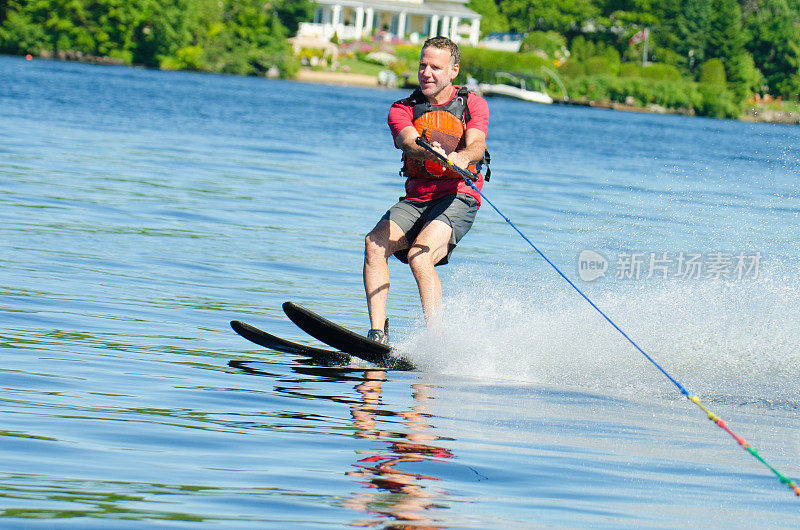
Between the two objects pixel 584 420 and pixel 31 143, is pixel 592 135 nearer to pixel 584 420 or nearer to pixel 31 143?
pixel 31 143

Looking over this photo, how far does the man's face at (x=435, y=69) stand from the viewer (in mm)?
6219

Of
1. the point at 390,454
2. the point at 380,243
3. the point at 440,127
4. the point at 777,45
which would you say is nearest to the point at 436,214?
the point at 380,243

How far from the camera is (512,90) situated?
8400cm

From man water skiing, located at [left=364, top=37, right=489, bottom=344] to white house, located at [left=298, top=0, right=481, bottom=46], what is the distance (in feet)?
303

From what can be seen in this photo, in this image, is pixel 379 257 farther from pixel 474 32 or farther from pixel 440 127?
pixel 474 32

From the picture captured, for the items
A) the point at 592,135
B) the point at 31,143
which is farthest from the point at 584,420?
the point at 592,135

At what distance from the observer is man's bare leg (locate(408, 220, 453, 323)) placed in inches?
248

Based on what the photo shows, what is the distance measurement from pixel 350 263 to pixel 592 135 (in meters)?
34.1

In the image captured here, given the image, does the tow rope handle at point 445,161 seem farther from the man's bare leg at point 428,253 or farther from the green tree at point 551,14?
the green tree at point 551,14

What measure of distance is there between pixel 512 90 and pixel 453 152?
78.9 m

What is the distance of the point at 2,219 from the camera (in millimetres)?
11086

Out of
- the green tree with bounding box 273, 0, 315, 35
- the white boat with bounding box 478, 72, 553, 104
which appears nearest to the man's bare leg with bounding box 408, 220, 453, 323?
the white boat with bounding box 478, 72, 553, 104

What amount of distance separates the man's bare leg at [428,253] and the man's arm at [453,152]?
14.4 inches

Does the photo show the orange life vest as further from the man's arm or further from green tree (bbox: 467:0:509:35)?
green tree (bbox: 467:0:509:35)
